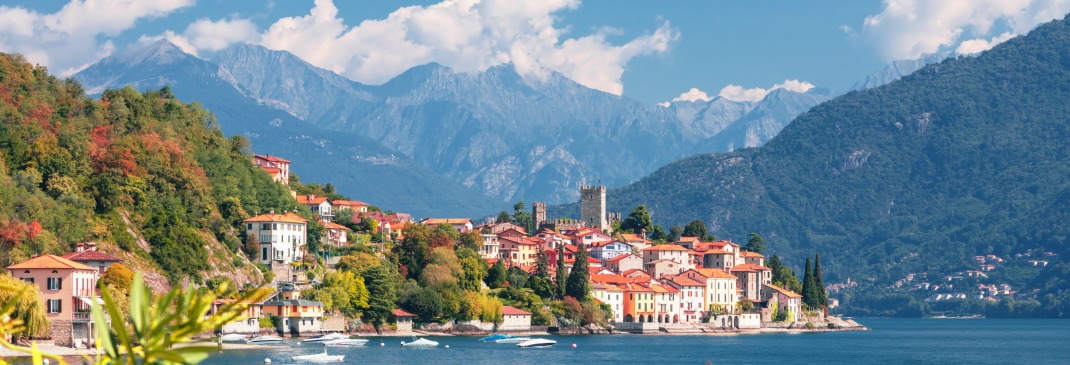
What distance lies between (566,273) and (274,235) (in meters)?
30.7

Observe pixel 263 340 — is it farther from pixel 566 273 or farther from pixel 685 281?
pixel 685 281

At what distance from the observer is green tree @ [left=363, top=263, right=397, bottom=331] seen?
106875 millimetres

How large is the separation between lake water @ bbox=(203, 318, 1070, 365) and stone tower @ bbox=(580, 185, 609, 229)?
38113 millimetres

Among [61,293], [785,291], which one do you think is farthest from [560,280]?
[61,293]

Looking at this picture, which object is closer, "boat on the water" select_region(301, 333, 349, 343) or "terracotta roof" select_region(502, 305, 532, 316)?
"boat on the water" select_region(301, 333, 349, 343)

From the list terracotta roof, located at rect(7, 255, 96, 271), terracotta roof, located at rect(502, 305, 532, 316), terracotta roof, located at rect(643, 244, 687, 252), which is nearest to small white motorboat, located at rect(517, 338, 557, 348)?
terracotta roof, located at rect(502, 305, 532, 316)

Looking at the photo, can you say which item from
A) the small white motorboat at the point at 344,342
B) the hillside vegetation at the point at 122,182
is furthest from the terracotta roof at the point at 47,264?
the small white motorboat at the point at 344,342

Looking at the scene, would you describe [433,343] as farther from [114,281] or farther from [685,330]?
[685,330]

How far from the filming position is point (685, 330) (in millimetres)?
130625

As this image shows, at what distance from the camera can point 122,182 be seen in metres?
97.8

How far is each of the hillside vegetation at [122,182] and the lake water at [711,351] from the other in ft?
36.3

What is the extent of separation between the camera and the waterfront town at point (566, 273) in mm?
102000

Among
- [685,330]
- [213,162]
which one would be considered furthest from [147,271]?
[685,330]

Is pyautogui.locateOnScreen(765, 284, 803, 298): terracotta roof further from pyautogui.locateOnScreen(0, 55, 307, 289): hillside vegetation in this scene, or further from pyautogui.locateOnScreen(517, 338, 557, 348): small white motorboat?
pyautogui.locateOnScreen(0, 55, 307, 289): hillside vegetation
